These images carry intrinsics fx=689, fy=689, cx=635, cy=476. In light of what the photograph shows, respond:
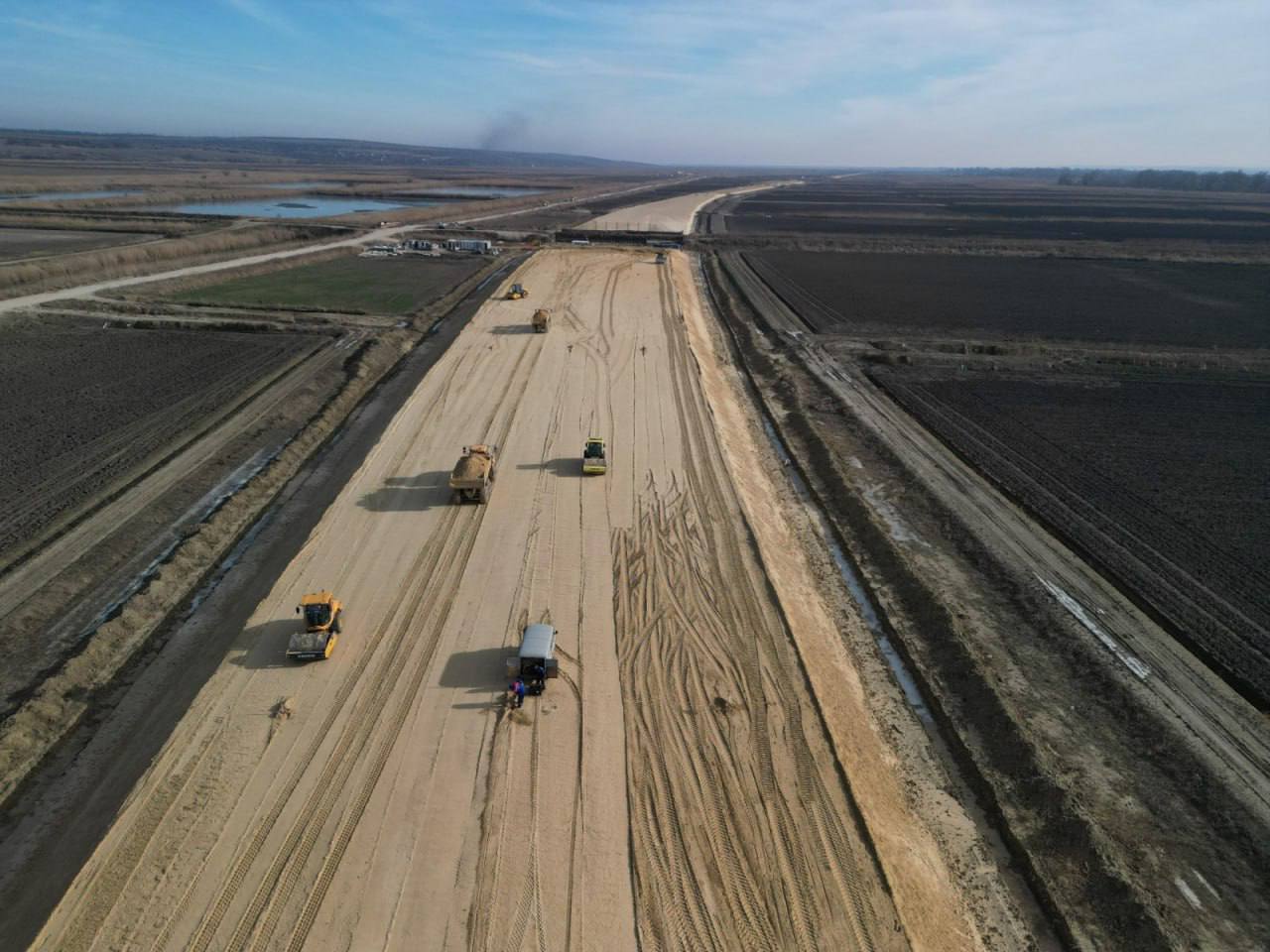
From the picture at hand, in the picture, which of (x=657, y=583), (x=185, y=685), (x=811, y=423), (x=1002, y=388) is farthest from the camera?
(x=1002, y=388)

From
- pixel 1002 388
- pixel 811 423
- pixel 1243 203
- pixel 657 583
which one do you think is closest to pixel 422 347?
pixel 811 423

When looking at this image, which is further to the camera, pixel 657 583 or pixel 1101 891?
pixel 657 583

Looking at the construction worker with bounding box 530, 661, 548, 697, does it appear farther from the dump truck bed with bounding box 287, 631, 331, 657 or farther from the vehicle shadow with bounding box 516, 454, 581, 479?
the vehicle shadow with bounding box 516, 454, 581, 479

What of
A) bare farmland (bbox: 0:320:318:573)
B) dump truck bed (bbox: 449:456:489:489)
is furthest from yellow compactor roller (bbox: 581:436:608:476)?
bare farmland (bbox: 0:320:318:573)

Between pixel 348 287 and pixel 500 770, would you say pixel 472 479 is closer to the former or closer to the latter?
pixel 500 770

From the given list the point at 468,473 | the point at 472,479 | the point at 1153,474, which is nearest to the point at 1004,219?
the point at 1153,474

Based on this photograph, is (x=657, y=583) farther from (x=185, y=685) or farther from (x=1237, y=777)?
(x=1237, y=777)
